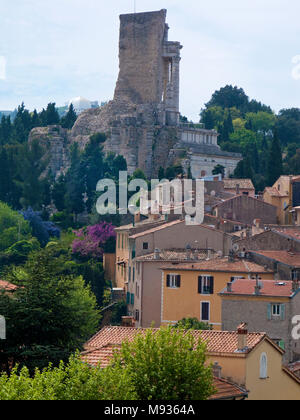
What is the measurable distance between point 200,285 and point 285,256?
173 inches

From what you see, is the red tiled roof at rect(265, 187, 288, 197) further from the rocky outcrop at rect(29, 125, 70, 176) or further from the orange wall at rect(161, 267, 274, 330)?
the rocky outcrop at rect(29, 125, 70, 176)

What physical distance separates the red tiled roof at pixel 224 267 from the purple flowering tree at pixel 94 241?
2085 centimetres

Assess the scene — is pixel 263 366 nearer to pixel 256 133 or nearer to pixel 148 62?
pixel 148 62

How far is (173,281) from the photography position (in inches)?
2320

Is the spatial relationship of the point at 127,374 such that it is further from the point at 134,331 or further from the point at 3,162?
the point at 3,162

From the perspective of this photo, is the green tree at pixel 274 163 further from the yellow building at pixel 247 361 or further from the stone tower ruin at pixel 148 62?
the yellow building at pixel 247 361

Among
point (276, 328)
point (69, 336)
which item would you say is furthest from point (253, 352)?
point (276, 328)

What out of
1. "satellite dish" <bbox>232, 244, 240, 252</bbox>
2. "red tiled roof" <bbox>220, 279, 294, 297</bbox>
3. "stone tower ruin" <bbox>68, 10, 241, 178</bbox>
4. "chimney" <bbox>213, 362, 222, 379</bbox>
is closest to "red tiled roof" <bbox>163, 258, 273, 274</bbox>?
"satellite dish" <bbox>232, 244, 240, 252</bbox>

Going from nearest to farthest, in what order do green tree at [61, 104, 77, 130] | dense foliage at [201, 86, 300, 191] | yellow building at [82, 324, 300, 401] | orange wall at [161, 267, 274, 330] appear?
yellow building at [82, 324, 300, 401], orange wall at [161, 267, 274, 330], dense foliage at [201, 86, 300, 191], green tree at [61, 104, 77, 130]

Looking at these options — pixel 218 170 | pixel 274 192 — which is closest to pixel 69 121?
pixel 218 170

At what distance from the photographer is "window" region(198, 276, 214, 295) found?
57750mm

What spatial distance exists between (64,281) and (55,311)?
2.10 metres

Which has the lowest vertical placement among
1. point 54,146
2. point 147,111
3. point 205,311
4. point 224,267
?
point 205,311

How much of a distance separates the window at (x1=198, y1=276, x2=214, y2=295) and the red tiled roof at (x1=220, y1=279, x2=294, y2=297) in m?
5.40
